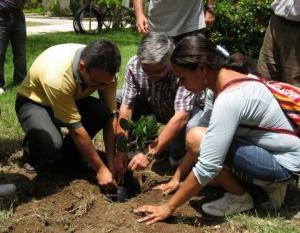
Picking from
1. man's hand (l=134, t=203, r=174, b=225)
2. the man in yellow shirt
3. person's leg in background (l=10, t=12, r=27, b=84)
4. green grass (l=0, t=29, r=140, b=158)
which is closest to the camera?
man's hand (l=134, t=203, r=174, b=225)

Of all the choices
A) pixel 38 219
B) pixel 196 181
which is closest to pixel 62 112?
pixel 38 219

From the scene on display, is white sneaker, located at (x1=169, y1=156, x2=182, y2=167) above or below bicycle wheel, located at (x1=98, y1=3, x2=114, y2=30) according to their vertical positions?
above

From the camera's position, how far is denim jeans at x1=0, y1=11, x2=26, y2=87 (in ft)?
20.9

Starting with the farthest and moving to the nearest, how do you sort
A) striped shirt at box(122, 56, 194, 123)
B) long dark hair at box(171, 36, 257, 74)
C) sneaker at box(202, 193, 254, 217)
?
striped shirt at box(122, 56, 194, 123)
sneaker at box(202, 193, 254, 217)
long dark hair at box(171, 36, 257, 74)

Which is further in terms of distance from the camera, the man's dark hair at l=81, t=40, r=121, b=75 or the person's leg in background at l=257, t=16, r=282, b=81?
the person's leg in background at l=257, t=16, r=282, b=81

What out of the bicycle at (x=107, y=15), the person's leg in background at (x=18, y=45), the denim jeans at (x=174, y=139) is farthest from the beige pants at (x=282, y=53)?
the bicycle at (x=107, y=15)

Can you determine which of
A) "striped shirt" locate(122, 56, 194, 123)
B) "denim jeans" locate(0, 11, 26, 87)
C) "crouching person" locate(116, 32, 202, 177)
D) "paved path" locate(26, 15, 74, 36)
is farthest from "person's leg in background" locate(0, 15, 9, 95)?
"paved path" locate(26, 15, 74, 36)

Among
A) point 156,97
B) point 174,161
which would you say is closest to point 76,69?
point 156,97

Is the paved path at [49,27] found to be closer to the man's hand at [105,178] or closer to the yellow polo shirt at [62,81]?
the yellow polo shirt at [62,81]

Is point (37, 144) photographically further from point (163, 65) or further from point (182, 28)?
point (182, 28)

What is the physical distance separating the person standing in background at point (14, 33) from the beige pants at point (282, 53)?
10.6 ft

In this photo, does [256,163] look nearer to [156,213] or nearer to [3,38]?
[156,213]

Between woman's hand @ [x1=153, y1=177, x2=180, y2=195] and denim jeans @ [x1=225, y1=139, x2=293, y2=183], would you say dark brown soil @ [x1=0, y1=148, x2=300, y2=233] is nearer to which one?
woman's hand @ [x1=153, y1=177, x2=180, y2=195]

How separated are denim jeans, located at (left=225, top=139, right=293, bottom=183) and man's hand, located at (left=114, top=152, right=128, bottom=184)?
0.75m
